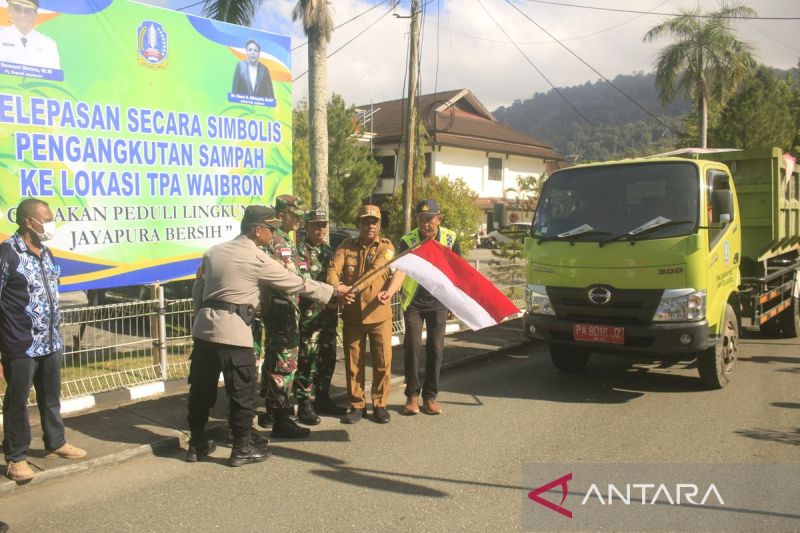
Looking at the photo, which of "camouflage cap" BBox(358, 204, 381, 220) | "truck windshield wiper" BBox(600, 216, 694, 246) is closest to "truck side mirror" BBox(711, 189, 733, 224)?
"truck windshield wiper" BBox(600, 216, 694, 246)

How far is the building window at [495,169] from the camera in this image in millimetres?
37344

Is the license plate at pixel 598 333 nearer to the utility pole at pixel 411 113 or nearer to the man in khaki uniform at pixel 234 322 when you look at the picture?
the man in khaki uniform at pixel 234 322

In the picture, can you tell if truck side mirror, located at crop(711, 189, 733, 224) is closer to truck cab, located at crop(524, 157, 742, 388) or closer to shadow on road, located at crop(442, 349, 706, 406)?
truck cab, located at crop(524, 157, 742, 388)

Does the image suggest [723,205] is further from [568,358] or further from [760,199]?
[760,199]

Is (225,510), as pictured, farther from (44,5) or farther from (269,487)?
(44,5)

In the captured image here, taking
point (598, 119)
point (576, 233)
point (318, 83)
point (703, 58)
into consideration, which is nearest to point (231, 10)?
point (318, 83)

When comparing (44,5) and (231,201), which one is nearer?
(44,5)

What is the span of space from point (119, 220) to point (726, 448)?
20.1 feet

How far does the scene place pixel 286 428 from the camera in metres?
5.43

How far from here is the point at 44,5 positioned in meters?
6.29

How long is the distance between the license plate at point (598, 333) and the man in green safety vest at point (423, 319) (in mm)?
1471

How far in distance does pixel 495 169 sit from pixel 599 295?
32.0 meters

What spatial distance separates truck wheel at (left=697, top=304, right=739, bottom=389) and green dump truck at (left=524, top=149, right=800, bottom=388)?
11 millimetres

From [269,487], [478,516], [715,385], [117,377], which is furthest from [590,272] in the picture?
[117,377]
